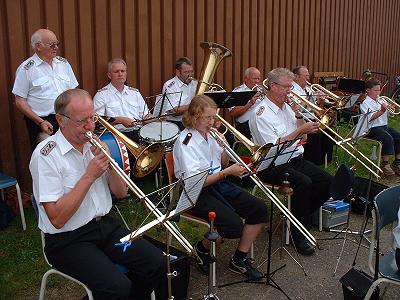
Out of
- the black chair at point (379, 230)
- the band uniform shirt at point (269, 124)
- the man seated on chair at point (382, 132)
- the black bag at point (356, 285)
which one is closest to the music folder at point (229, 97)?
the band uniform shirt at point (269, 124)

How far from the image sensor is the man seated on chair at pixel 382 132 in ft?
→ 25.1

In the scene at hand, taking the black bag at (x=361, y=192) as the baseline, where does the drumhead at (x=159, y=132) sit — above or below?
above

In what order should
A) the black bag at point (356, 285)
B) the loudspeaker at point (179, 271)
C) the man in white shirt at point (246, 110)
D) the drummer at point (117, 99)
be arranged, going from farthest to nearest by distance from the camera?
the man in white shirt at point (246, 110) < the drummer at point (117, 99) < the loudspeaker at point (179, 271) < the black bag at point (356, 285)

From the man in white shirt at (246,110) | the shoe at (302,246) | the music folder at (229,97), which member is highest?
the music folder at (229,97)

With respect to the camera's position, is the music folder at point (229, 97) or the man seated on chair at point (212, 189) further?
the music folder at point (229, 97)

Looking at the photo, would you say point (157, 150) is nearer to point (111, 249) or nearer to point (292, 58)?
point (111, 249)

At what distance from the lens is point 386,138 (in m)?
7.69

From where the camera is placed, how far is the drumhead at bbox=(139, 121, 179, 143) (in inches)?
197

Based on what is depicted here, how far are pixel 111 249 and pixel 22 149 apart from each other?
128 inches

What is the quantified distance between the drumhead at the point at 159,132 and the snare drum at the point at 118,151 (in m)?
0.54

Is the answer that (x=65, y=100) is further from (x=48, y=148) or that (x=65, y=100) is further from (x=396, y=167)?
(x=396, y=167)

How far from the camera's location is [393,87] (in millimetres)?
16750

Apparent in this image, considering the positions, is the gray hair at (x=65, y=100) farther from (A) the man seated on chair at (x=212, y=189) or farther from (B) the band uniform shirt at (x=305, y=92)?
(B) the band uniform shirt at (x=305, y=92)

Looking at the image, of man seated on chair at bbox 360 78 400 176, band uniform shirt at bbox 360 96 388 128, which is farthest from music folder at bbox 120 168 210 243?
band uniform shirt at bbox 360 96 388 128
